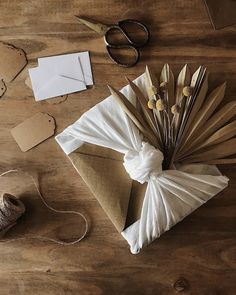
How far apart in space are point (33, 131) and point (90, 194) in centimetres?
18

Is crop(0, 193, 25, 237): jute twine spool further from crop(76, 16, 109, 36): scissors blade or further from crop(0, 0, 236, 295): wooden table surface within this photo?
crop(76, 16, 109, 36): scissors blade

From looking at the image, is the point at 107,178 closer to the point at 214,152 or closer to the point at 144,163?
the point at 144,163

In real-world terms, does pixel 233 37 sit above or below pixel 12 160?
above

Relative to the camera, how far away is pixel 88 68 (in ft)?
→ 3.12

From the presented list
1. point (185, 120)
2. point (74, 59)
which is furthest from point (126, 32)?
point (185, 120)

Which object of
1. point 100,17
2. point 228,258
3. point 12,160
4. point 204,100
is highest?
point 100,17

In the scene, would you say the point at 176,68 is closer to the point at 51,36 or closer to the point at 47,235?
the point at 51,36

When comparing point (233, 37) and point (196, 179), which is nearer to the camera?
point (196, 179)

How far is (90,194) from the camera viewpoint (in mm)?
907

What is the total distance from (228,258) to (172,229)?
0.41 ft

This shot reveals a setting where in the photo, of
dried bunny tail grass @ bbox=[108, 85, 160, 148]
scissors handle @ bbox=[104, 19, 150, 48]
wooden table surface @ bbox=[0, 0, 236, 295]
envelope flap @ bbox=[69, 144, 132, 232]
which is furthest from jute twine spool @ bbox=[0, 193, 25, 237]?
scissors handle @ bbox=[104, 19, 150, 48]

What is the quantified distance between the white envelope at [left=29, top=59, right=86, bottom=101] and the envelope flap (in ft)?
0.46

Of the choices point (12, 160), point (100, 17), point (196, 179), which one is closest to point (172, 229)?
point (196, 179)

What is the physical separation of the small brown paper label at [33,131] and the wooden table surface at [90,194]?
13 millimetres
